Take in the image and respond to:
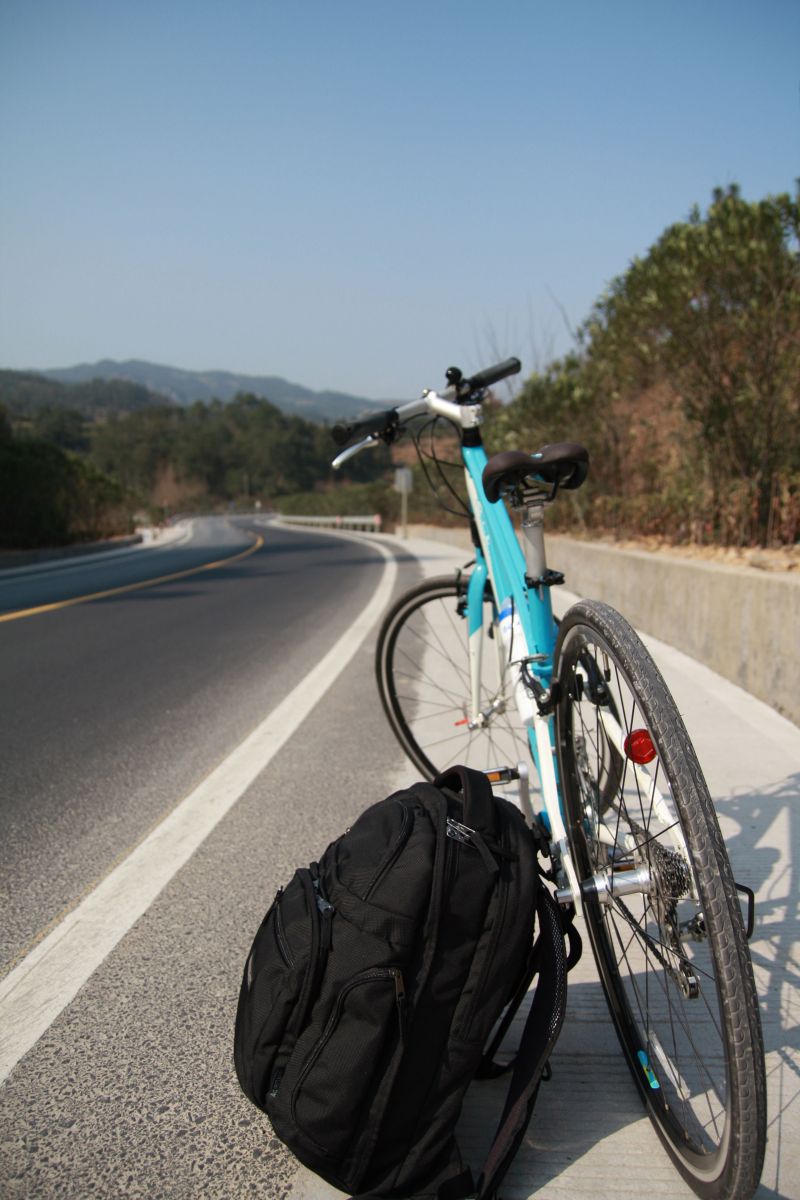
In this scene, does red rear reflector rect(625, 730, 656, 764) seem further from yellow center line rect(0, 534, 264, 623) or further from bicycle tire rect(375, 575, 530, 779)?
yellow center line rect(0, 534, 264, 623)

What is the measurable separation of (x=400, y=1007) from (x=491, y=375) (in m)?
2.24

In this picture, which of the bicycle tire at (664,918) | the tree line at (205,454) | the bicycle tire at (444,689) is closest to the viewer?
the bicycle tire at (664,918)

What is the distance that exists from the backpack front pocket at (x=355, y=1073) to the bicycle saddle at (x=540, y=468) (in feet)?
4.24

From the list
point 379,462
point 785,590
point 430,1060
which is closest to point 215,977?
point 430,1060

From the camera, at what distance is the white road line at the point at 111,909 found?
218 cm

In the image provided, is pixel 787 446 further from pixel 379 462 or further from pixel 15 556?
pixel 379 462

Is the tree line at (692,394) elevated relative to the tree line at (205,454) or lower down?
lower down

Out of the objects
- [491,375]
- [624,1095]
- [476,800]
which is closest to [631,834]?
[476,800]

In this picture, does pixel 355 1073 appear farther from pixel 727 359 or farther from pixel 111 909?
pixel 727 359

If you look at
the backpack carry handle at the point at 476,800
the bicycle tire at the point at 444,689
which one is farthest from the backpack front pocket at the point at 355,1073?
the bicycle tire at the point at 444,689

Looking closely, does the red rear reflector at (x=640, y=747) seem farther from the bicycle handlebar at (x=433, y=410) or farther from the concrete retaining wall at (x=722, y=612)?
the concrete retaining wall at (x=722, y=612)

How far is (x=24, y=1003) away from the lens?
87.4 inches

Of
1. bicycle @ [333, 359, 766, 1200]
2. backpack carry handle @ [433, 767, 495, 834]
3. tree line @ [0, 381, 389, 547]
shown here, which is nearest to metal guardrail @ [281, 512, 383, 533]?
tree line @ [0, 381, 389, 547]

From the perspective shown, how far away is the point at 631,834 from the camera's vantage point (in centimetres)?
190
